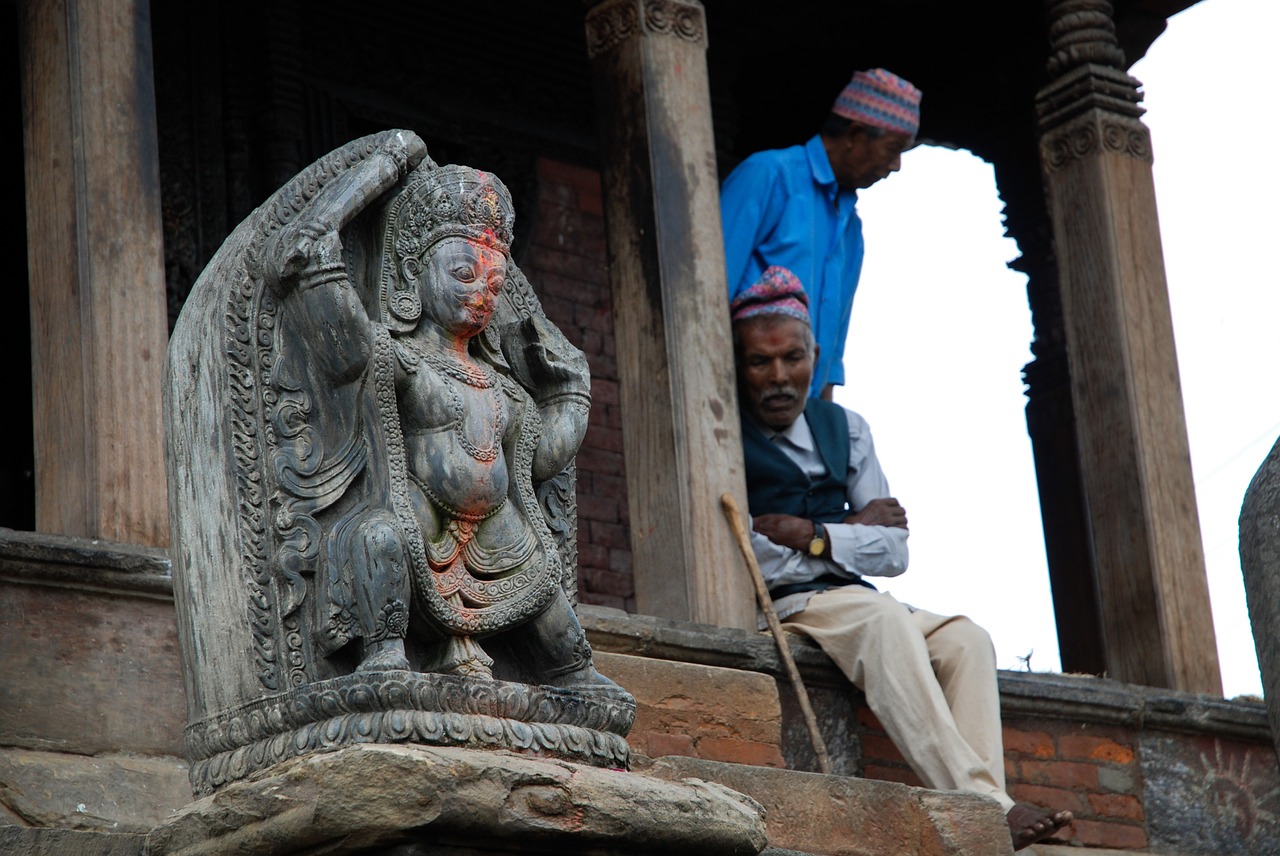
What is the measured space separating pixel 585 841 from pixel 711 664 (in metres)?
2.66

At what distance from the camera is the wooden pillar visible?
6137 millimetres

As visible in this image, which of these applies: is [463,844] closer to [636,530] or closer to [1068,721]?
[636,530]

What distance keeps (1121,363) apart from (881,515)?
162 cm

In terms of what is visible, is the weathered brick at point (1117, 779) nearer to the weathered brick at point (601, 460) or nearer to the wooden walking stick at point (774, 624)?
the wooden walking stick at point (774, 624)

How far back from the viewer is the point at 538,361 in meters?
4.71

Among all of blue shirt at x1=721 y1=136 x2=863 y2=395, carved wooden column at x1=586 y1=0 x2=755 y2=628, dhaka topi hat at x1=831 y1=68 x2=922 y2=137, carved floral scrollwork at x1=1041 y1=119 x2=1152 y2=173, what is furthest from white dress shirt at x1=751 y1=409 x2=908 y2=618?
carved floral scrollwork at x1=1041 y1=119 x2=1152 y2=173

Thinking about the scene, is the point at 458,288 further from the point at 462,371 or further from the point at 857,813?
the point at 857,813

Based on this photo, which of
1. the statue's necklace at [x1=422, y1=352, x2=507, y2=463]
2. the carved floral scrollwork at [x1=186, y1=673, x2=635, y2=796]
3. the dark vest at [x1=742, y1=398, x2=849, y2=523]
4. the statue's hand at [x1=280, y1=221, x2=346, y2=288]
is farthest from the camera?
the dark vest at [x1=742, y1=398, x2=849, y2=523]

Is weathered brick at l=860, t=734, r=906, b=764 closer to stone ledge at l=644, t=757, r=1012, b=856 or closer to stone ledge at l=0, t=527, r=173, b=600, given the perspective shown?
stone ledge at l=644, t=757, r=1012, b=856

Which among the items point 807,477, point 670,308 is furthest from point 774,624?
point 670,308

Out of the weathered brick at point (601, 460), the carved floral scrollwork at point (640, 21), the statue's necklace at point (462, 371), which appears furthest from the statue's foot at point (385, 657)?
the weathered brick at point (601, 460)

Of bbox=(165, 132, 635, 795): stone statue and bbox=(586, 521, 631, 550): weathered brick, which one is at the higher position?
bbox=(586, 521, 631, 550): weathered brick

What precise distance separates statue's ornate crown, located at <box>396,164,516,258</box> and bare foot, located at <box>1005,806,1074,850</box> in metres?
2.33

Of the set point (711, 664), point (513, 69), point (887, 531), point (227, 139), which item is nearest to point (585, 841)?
point (711, 664)
